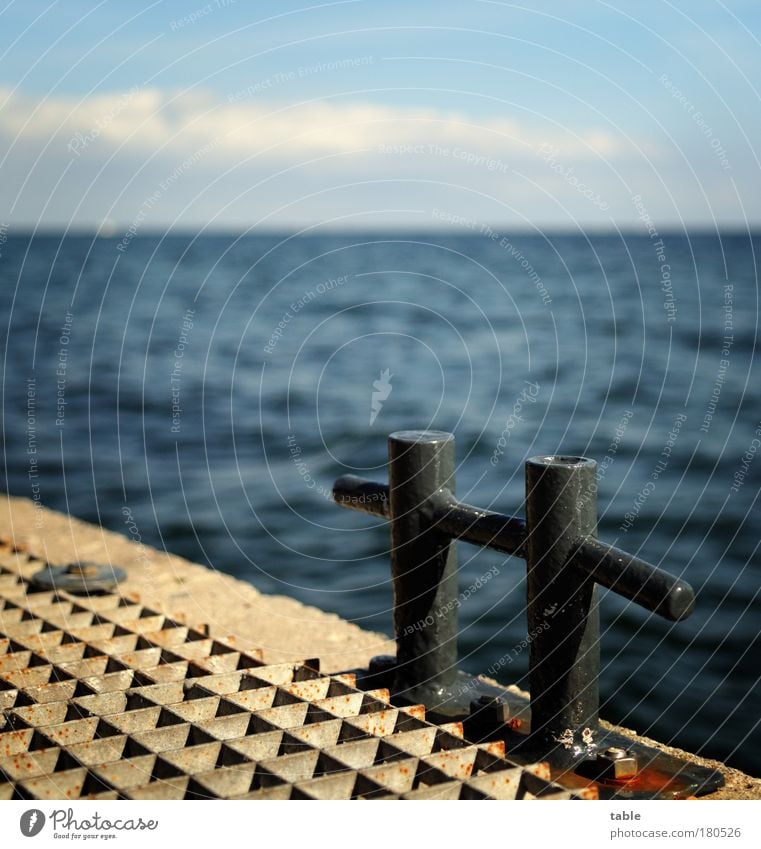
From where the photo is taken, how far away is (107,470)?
16281mm

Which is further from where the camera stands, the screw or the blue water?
the blue water

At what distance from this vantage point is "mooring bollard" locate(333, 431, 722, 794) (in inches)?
149

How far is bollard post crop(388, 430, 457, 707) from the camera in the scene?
14.3 ft

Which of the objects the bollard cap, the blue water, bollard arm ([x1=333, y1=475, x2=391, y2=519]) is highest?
the bollard cap

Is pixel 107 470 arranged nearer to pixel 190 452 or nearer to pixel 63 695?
pixel 190 452

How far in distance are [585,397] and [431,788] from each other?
19.7m

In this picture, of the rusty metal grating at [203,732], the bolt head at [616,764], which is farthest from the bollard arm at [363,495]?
the bolt head at [616,764]

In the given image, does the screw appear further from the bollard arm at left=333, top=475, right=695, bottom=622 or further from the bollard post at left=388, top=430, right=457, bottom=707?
the bollard arm at left=333, top=475, right=695, bottom=622

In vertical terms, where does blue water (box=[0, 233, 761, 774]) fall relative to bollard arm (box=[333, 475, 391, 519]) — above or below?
below

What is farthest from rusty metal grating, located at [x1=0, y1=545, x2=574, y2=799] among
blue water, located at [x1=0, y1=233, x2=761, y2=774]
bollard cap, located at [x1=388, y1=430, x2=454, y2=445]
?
blue water, located at [x1=0, y1=233, x2=761, y2=774]

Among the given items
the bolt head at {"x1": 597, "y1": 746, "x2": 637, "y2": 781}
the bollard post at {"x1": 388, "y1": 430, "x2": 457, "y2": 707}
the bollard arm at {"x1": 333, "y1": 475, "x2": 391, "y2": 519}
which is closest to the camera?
the bolt head at {"x1": 597, "y1": 746, "x2": 637, "y2": 781}

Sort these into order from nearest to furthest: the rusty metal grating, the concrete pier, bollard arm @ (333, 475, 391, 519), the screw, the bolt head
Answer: the rusty metal grating
the bolt head
the screw
bollard arm @ (333, 475, 391, 519)
the concrete pier

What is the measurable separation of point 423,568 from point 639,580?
1.07 metres

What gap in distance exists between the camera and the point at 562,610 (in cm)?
382
